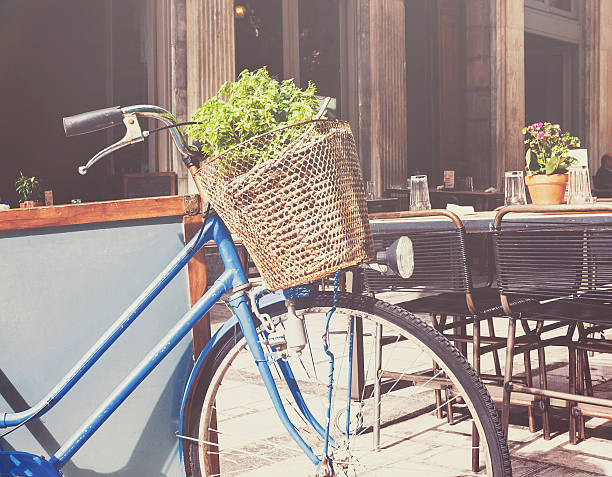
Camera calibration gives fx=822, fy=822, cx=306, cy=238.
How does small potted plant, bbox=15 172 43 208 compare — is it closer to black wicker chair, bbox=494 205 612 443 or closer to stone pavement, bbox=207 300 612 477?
stone pavement, bbox=207 300 612 477

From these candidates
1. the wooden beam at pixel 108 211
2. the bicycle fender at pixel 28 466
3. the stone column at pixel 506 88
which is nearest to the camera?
the bicycle fender at pixel 28 466

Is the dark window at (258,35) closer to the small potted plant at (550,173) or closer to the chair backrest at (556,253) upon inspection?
the small potted plant at (550,173)

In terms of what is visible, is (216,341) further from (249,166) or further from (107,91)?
(107,91)

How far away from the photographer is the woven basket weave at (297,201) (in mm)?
1846

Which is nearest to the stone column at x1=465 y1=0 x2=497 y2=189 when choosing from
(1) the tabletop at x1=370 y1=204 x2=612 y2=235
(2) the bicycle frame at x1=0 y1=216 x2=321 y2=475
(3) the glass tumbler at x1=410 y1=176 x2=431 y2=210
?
(3) the glass tumbler at x1=410 y1=176 x2=431 y2=210

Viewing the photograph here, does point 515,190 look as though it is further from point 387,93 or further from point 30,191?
point 387,93

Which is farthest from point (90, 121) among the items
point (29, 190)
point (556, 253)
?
point (29, 190)

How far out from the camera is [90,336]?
2.62 m

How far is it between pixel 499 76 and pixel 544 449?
10.6m

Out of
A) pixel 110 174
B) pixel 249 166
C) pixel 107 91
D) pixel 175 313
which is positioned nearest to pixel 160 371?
pixel 175 313

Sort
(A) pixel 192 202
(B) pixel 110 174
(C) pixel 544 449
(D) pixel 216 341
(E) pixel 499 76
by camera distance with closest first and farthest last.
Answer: (D) pixel 216 341 < (A) pixel 192 202 < (C) pixel 544 449 < (B) pixel 110 174 < (E) pixel 499 76

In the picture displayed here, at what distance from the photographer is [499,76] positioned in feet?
43.5

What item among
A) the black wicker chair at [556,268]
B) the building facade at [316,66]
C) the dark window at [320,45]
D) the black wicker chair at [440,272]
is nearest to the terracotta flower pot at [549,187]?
the black wicker chair at [440,272]

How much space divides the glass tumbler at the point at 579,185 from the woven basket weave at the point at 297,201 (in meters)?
2.77
